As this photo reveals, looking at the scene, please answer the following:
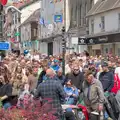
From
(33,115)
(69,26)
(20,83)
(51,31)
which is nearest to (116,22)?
(69,26)

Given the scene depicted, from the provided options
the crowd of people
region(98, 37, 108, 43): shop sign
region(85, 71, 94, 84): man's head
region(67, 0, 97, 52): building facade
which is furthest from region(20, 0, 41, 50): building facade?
region(85, 71, 94, 84): man's head

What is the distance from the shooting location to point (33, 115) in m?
8.00

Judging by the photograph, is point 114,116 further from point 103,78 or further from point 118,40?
point 118,40

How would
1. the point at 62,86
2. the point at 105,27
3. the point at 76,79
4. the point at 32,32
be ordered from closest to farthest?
1. the point at 62,86
2. the point at 76,79
3. the point at 105,27
4. the point at 32,32

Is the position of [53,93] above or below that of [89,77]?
below

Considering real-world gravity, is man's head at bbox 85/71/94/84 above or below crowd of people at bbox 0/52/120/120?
above

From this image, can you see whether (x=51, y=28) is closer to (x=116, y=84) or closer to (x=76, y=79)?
(x=76, y=79)

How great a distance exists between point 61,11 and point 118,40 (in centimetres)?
1660

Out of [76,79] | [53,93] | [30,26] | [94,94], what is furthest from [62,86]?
[30,26]

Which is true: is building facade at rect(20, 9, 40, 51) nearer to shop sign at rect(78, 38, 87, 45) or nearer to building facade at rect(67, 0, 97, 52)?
building facade at rect(67, 0, 97, 52)

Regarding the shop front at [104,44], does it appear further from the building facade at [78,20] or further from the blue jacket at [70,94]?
the blue jacket at [70,94]

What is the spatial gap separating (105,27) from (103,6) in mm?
2077

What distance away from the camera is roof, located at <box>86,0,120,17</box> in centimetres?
4012

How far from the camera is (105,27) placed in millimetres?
42312
